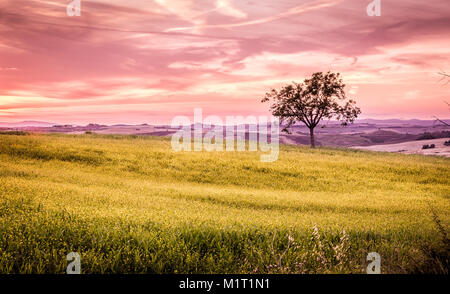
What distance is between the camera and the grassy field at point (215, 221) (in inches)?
227

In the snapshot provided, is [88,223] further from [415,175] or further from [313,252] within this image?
[415,175]

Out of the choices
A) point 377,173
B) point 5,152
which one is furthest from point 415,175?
point 5,152

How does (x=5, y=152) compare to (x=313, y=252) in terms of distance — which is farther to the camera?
(x=5, y=152)

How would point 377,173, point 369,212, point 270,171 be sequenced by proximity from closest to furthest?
point 369,212 < point 270,171 < point 377,173

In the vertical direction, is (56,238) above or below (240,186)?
above

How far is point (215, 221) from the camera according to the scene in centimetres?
852

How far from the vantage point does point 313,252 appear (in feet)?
21.4

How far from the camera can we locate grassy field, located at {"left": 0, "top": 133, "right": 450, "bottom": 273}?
18.9 ft

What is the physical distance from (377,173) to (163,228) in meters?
22.4

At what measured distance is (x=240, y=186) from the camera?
64.2ft
